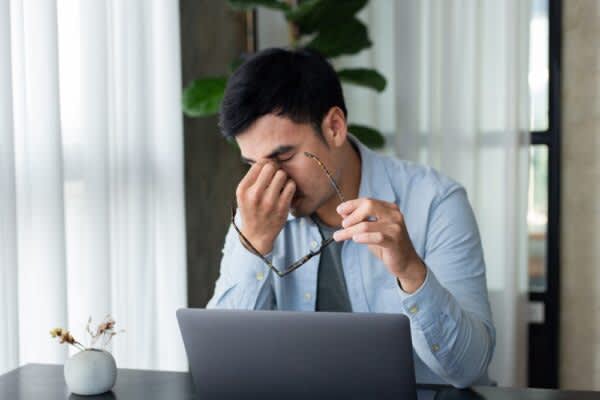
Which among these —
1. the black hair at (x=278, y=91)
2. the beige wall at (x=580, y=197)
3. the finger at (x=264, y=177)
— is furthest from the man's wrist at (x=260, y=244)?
the beige wall at (x=580, y=197)

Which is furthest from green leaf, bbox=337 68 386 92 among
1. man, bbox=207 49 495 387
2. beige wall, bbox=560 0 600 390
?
man, bbox=207 49 495 387

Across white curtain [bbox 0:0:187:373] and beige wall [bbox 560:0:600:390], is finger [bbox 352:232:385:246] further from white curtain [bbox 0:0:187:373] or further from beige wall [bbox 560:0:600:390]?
beige wall [bbox 560:0:600:390]

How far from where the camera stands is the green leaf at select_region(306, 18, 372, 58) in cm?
243

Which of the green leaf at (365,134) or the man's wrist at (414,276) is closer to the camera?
the man's wrist at (414,276)

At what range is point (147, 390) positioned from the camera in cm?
116

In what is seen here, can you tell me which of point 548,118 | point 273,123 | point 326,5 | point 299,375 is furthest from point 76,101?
point 548,118

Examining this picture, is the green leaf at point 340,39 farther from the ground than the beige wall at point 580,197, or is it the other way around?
the green leaf at point 340,39

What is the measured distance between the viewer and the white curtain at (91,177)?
1567mm

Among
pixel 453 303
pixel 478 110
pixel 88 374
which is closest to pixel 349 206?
pixel 453 303

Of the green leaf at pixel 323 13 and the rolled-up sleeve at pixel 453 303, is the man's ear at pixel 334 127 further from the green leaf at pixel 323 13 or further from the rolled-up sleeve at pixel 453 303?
the green leaf at pixel 323 13

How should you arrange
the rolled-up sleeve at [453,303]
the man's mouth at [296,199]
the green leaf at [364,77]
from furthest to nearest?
the green leaf at [364,77], the man's mouth at [296,199], the rolled-up sleeve at [453,303]

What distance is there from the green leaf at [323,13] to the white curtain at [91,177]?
17.3 inches

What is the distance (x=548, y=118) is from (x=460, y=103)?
0.36 m

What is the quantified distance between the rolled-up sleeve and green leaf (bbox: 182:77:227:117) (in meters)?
0.98
